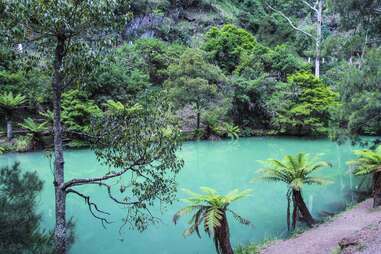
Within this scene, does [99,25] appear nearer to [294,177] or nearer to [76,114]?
[294,177]

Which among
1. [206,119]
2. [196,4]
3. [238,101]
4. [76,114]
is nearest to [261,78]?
[238,101]

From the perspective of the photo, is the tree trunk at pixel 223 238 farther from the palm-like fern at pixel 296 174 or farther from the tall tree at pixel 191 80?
the tall tree at pixel 191 80

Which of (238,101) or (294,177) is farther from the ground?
(238,101)

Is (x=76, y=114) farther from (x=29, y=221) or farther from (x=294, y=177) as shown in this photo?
(x=29, y=221)

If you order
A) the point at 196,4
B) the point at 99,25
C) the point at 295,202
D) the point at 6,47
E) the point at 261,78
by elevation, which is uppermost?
the point at 196,4

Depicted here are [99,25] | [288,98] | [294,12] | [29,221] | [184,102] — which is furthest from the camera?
[294,12]

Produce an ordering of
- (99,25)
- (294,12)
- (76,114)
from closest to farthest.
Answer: (99,25) < (76,114) < (294,12)

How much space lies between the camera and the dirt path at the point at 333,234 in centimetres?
528

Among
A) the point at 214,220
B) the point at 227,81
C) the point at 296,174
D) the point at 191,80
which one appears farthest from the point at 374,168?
the point at 227,81

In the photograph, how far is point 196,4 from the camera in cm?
2945

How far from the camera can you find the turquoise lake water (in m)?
6.43

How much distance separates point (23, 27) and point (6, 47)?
1.04ft

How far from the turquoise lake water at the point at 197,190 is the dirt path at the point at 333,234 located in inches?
28.2

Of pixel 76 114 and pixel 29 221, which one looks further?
pixel 76 114
